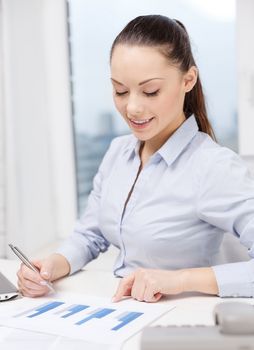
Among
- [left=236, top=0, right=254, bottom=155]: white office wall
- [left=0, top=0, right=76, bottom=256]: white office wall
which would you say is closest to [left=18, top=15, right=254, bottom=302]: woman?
[left=236, top=0, right=254, bottom=155]: white office wall

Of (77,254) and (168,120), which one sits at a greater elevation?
→ (168,120)

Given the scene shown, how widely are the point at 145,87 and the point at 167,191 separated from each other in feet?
0.73

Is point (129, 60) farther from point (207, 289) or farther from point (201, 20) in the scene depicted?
point (201, 20)

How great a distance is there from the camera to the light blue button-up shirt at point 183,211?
108cm

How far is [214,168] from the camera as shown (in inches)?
44.3

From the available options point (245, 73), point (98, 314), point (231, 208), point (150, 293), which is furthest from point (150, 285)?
point (245, 73)

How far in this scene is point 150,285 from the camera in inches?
39.4

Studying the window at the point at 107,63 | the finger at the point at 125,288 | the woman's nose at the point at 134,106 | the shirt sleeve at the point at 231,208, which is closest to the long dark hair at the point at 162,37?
the woman's nose at the point at 134,106

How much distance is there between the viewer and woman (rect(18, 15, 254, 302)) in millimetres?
1042

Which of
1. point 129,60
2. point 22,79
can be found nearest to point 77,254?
point 129,60

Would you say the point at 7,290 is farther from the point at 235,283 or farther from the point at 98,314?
the point at 235,283

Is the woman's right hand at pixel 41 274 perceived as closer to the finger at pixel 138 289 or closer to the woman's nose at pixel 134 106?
the finger at pixel 138 289

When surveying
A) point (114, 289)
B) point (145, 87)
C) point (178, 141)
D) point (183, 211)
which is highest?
point (145, 87)

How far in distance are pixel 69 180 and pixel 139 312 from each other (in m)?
1.69
